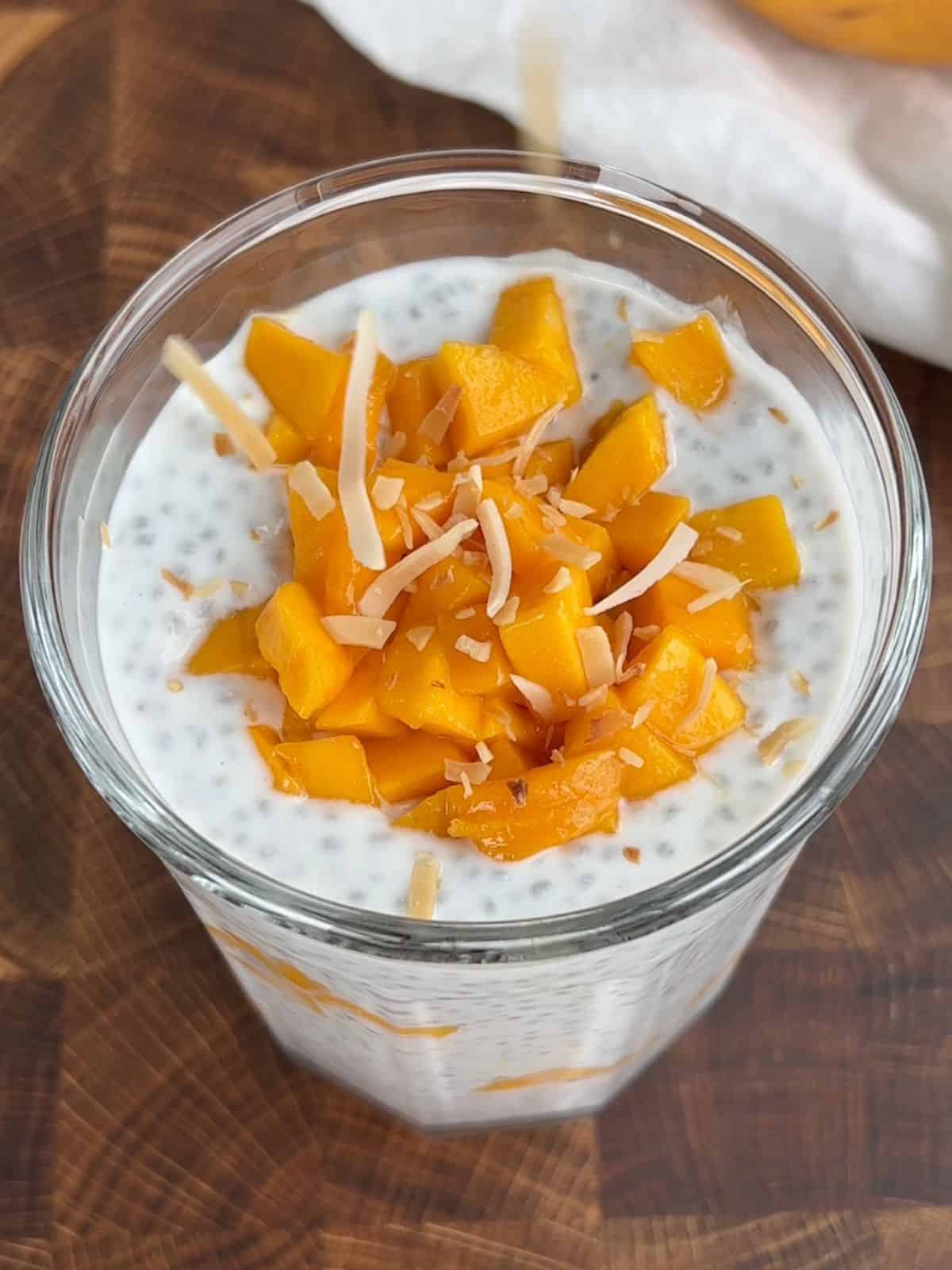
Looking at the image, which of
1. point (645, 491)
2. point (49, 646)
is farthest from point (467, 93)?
point (49, 646)

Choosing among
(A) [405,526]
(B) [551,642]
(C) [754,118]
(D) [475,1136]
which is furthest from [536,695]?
(C) [754,118]

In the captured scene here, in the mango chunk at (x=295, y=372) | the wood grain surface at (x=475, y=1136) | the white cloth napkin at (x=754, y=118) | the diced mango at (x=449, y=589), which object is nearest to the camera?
the diced mango at (x=449, y=589)

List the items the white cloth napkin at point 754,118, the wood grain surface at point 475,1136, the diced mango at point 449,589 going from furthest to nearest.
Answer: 1. the white cloth napkin at point 754,118
2. the wood grain surface at point 475,1136
3. the diced mango at point 449,589

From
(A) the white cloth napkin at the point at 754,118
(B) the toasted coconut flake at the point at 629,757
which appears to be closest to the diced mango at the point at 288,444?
(B) the toasted coconut flake at the point at 629,757

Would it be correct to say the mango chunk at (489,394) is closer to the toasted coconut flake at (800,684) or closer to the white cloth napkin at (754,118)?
the toasted coconut flake at (800,684)

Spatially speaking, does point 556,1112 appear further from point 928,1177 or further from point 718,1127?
point 928,1177

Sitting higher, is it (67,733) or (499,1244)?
(67,733)
